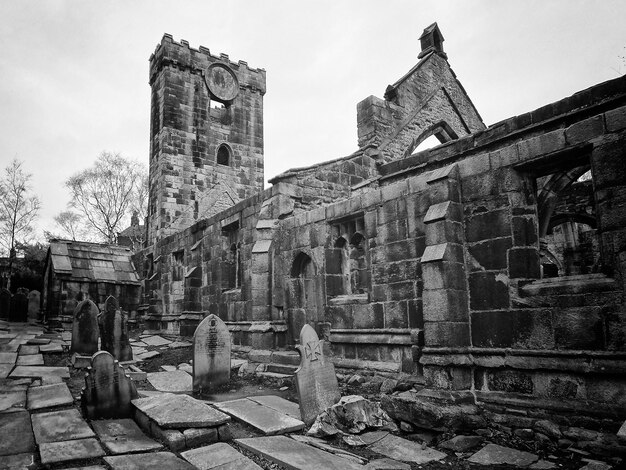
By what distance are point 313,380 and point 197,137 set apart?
21050mm

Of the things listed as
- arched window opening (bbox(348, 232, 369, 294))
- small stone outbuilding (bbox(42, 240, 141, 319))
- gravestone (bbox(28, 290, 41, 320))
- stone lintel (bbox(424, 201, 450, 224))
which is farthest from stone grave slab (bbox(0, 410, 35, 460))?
gravestone (bbox(28, 290, 41, 320))

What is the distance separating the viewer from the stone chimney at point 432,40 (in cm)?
1933

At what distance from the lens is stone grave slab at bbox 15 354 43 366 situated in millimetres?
8762

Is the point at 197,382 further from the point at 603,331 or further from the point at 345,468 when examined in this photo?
the point at 603,331

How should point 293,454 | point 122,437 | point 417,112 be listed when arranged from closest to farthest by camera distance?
point 293,454, point 122,437, point 417,112

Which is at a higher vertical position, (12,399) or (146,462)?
(12,399)

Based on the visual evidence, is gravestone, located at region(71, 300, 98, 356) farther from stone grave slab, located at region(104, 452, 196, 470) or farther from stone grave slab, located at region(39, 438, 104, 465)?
stone grave slab, located at region(104, 452, 196, 470)

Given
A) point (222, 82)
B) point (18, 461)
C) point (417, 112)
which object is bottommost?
point (18, 461)

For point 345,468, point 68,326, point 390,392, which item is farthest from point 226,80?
point 345,468

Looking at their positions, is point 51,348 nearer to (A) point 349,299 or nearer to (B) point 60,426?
(B) point 60,426

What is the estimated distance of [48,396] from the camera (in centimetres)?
637

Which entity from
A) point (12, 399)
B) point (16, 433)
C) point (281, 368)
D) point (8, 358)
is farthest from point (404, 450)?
point (8, 358)

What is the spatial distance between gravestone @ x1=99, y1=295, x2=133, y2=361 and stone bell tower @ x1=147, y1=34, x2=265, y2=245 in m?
12.9

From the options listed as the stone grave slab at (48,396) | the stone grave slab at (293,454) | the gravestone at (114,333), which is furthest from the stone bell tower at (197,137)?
the stone grave slab at (293,454)
